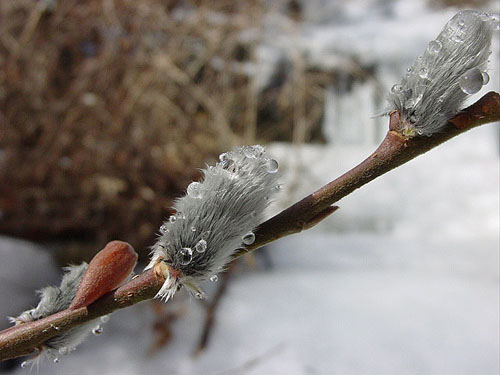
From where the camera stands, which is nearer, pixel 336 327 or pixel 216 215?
pixel 216 215

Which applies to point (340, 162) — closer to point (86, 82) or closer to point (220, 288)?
point (220, 288)

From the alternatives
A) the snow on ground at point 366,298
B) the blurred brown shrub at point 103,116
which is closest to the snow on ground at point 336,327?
the snow on ground at point 366,298

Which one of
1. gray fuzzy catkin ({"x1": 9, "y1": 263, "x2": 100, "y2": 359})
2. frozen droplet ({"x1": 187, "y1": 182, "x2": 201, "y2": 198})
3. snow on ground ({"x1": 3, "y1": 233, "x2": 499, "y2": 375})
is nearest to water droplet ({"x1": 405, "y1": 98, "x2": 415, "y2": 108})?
frozen droplet ({"x1": 187, "y1": 182, "x2": 201, "y2": 198})

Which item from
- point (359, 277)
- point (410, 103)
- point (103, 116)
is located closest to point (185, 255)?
point (410, 103)

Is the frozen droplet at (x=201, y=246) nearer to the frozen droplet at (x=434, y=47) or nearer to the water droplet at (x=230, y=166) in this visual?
the water droplet at (x=230, y=166)

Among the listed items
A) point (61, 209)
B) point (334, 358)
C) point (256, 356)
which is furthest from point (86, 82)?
point (334, 358)

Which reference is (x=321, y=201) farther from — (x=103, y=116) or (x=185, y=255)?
(x=103, y=116)
